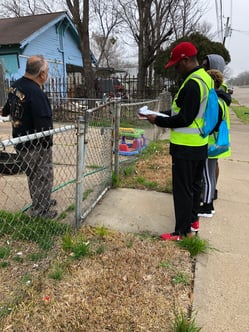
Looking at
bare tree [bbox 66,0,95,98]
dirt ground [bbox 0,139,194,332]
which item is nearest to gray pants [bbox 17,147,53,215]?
dirt ground [bbox 0,139,194,332]

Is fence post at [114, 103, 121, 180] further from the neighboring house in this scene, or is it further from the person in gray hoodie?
the neighboring house

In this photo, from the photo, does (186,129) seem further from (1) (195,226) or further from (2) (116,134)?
(2) (116,134)

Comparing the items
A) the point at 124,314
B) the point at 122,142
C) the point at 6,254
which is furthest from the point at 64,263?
the point at 122,142

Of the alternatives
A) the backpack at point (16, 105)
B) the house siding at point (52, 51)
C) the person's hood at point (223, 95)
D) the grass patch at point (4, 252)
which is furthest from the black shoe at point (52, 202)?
the house siding at point (52, 51)

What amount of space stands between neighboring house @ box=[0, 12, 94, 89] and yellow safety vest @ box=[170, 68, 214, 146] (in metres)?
12.1

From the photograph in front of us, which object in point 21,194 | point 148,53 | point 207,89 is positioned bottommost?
point 21,194

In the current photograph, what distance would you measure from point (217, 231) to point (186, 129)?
1.38 m

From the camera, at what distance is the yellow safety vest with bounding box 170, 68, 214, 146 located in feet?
8.66

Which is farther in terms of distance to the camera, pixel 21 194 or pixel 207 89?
pixel 21 194

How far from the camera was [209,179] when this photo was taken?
3.72 m

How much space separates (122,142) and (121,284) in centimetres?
443

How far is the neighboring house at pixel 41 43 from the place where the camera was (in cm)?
1509

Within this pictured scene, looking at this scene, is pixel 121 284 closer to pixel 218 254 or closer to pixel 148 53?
pixel 218 254

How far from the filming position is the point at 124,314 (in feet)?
7.09
